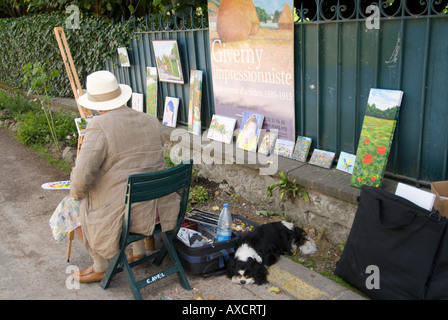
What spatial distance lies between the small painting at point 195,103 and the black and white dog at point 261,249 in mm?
2217

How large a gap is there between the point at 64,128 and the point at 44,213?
2.74m

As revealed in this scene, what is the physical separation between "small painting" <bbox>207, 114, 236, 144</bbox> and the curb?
6.47 feet

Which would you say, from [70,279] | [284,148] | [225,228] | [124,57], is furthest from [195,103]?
[70,279]

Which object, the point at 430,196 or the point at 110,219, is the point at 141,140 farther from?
the point at 430,196

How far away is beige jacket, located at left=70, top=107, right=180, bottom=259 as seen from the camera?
3.03 metres

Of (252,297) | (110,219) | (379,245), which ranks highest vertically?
(110,219)

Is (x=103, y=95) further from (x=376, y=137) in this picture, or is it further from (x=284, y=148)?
(x=376, y=137)

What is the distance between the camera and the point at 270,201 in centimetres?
454

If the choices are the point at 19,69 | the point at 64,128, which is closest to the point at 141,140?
the point at 64,128

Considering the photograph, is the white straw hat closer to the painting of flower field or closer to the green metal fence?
the green metal fence

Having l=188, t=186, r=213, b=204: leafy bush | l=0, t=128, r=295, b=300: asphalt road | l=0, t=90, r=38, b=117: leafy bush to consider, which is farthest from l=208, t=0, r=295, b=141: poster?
l=0, t=90, r=38, b=117: leafy bush

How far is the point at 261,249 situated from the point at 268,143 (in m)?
1.47

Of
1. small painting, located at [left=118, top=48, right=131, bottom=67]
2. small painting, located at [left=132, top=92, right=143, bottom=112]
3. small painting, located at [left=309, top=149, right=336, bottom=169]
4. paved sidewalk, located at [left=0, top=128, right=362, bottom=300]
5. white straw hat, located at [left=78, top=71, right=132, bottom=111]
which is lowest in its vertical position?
paved sidewalk, located at [left=0, top=128, right=362, bottom=300]
